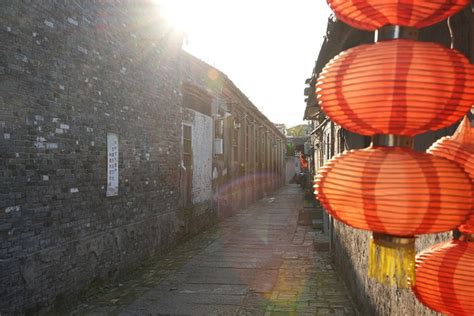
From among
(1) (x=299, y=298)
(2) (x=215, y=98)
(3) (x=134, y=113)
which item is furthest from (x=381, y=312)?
(2) (x=215, y=98)

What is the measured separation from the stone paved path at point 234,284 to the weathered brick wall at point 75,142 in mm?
582

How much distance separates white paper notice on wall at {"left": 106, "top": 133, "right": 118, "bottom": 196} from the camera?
24.6 ft

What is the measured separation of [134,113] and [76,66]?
7.05 ft

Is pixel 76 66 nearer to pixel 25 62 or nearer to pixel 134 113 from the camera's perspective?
pixel 25 62

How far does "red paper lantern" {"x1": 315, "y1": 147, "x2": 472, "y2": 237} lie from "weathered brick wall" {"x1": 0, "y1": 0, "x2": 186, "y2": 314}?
4.71 metres

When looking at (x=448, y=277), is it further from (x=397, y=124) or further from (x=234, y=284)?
(x=234, y=284)

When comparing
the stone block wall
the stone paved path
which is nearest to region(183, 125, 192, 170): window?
the stone paved path

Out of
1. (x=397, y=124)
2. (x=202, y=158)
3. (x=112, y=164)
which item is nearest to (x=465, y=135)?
(x=397, y=124)

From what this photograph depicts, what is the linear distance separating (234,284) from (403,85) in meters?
6.52

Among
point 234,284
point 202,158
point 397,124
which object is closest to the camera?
point 397,124

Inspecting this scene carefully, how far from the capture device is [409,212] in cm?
140

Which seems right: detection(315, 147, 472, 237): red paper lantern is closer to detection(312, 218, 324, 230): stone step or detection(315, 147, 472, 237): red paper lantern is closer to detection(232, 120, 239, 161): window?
detection(312, 218, 324, 230): stone step

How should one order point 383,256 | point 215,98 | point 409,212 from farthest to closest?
point 215,98 → point 383,256 → point 409,212

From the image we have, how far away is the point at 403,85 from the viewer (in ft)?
4.61
